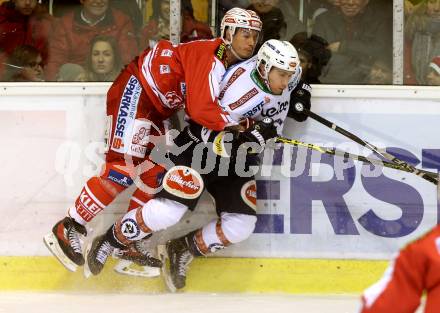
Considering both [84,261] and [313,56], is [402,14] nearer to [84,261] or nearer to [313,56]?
[313,56]

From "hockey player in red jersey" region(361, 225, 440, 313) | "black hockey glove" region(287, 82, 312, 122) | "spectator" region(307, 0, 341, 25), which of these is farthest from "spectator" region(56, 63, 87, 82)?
"hockey player in red jersey" region(361, 225, 440, 313)

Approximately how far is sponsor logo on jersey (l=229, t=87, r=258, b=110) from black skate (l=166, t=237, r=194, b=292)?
0.67 meters

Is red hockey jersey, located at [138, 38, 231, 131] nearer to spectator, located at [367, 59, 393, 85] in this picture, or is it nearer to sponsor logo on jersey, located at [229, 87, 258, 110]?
sponsor logo on jersey, located at [229, 87, 258, 110]

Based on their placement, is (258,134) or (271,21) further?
(271,21)

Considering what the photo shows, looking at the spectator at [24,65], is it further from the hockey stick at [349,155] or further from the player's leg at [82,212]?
the hockey stick at [349,155]

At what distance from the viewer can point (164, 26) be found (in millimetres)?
4172

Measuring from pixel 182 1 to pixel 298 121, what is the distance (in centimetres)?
77

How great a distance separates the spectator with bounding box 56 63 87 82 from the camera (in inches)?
165

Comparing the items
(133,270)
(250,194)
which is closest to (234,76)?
(250,194)

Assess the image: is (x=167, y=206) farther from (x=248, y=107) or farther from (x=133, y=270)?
(x=248, y=107)

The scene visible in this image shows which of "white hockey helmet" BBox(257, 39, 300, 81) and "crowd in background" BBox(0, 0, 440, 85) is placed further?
"crowd in background" BBox(0, 0, 440, 85)

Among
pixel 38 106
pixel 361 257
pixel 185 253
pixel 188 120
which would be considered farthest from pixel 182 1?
pixel 361 257

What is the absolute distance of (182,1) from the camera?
4.15m

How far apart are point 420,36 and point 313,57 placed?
1.64 ft
